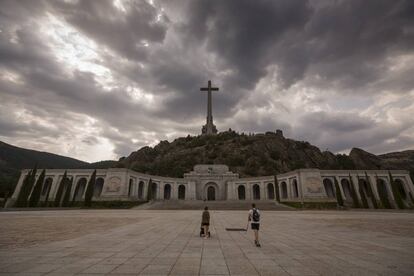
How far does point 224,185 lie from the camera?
6212cm

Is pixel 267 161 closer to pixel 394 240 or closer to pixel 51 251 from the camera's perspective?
pixel 394 240

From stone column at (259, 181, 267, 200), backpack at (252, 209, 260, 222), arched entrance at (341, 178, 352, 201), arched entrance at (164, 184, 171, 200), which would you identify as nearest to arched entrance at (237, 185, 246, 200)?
stone column at (259, 181, 267, 200)

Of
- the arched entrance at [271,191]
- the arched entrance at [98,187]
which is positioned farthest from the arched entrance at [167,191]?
the arched entrance at [271,191]

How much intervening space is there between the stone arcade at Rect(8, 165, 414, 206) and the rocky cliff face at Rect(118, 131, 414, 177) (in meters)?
16.5

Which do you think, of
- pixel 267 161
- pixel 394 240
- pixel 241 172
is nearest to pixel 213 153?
pixel 241 172

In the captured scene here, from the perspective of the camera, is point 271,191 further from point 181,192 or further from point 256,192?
point 181,192

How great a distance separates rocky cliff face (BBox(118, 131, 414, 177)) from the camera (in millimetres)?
87938

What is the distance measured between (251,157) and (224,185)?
34.2m

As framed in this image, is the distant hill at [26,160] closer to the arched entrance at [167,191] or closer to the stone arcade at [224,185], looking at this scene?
the arched entrance at [167,191]

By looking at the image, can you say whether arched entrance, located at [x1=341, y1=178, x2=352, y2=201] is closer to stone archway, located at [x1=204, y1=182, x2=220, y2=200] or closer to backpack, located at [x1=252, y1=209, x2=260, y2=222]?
stone archway, located at [x1=204, y1=182, x2=220, y2=200]

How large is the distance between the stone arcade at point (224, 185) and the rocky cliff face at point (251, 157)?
54.1 ft

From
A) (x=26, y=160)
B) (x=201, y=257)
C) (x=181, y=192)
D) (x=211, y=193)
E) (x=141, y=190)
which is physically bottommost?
(x=201, y=257)

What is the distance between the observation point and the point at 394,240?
10305mm

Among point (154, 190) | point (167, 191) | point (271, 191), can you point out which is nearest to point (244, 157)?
point (271, 191)
